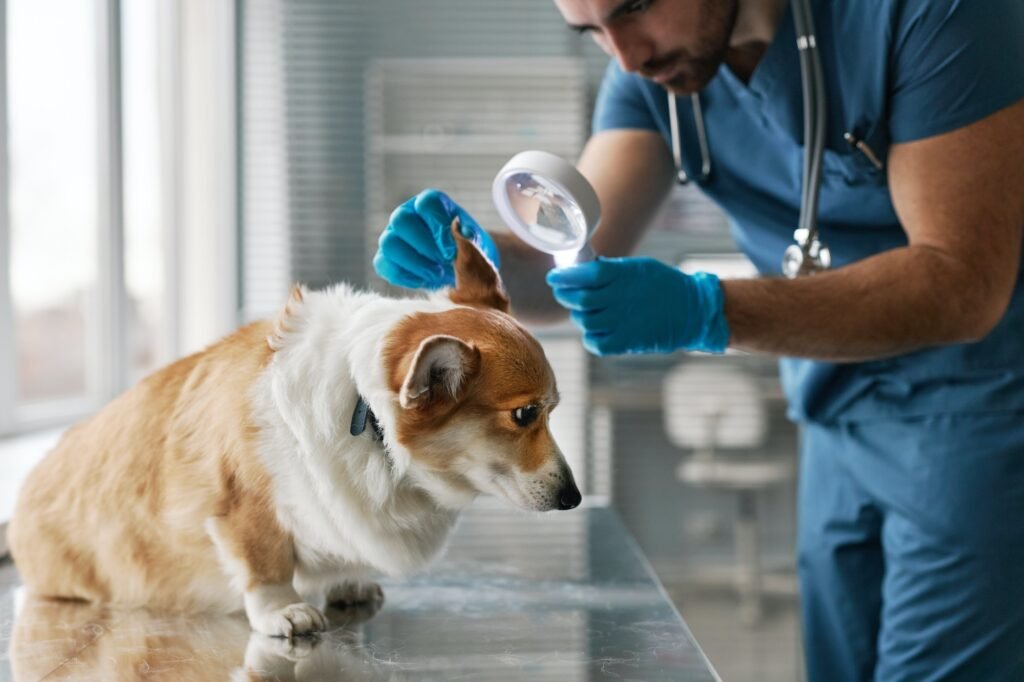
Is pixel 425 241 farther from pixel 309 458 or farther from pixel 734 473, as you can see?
pixel 734 473

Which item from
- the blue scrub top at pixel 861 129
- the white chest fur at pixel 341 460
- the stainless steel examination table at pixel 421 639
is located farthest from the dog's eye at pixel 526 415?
the blue scrub top at pixel 861 129

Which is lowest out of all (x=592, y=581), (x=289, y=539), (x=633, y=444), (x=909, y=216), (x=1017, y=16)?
(x=633, y=444)

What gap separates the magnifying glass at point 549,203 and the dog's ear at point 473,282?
0.08 metres

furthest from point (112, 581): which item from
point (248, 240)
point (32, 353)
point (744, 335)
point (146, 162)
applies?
point (248, 240)

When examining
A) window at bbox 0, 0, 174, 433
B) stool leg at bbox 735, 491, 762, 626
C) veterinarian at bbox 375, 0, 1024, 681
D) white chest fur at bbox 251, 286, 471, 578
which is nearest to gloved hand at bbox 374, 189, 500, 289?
veterinarian at bbox 375, 0, 1024, 681

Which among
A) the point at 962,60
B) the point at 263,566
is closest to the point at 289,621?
the point at 263,566

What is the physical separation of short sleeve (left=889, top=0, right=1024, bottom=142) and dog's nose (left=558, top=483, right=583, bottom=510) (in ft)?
2.38

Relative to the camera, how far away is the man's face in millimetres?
1392

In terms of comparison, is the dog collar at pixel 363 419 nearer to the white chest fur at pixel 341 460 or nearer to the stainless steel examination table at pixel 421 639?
the white chest fur at pixel 341 460

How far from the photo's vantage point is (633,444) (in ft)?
12.9

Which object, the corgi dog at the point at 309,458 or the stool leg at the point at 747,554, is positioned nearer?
the corgi dog at the point at 309,458

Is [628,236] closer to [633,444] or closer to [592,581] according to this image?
[592,581]

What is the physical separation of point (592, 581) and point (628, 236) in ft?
2.16

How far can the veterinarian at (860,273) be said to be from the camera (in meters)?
1.27
